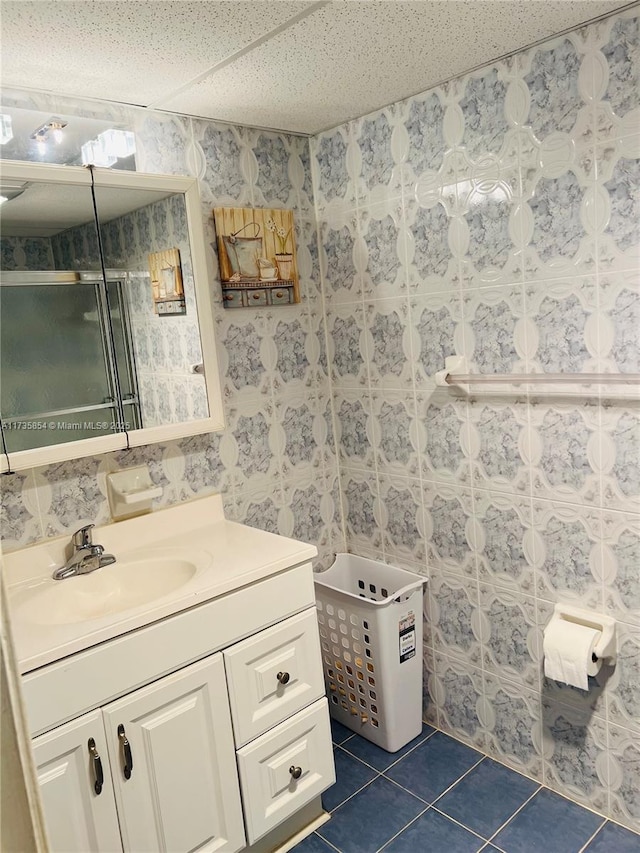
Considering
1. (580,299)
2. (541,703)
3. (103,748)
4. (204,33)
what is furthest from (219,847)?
(204,33)

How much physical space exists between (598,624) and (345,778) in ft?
3.07

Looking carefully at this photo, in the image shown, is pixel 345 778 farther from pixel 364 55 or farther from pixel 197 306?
pixel 364 55

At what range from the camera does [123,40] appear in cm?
143

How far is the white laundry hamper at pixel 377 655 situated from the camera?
2.11 m

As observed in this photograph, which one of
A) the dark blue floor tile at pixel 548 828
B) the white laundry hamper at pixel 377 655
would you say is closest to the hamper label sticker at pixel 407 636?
the white laundry hamper at pixel 377 655

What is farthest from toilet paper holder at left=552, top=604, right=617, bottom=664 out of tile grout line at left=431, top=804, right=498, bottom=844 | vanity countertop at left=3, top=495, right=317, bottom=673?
vanity countertop at left=3, top=495, right=317, bottom=673

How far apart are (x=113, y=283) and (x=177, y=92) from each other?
531mm

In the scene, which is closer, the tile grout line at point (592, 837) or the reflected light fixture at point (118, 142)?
the tile grout line at point (592, 837)

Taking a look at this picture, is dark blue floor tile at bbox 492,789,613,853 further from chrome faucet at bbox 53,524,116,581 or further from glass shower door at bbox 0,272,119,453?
glass shower door at bbox 0,272,119,453

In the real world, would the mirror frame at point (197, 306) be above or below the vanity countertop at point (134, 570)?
above

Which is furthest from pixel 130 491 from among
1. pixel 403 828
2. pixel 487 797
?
pixel 487 797

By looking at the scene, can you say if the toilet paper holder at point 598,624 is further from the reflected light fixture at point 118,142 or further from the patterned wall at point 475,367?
the reflected light fixture at point 118,142

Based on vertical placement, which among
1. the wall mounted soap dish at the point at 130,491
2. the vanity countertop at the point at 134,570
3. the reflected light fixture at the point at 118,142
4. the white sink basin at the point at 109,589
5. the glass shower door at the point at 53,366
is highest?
the reflected light fixture at the point at 118,142

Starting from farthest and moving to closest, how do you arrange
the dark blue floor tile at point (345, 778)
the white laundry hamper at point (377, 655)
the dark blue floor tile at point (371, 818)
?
the white laundry hamper at point (377, 655)
the dark blue floor tile at point (345, 778)
the dark blue floor tile at point (371, 818)
